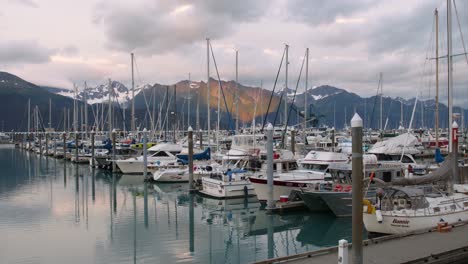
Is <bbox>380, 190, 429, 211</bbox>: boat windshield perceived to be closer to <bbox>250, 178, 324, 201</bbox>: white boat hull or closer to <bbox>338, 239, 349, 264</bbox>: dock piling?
<bbox>250, 178, 324, 201</bbox>: white boat hull

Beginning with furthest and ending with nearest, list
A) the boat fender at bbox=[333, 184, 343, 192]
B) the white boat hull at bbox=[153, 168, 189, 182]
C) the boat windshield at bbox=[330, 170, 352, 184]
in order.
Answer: the white boat hull at bbox=[153, 168, 189, 182] < the boat windshield at bbox=[330, 170, 352, 184] < the boat fender at bbox=[333, 184, 343, 192]

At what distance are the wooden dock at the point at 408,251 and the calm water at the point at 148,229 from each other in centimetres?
465

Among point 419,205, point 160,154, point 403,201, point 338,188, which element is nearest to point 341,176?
point 338,188

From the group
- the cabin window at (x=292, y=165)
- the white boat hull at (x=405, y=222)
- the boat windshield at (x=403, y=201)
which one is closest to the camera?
the white boat hull at (x=405, y=222)

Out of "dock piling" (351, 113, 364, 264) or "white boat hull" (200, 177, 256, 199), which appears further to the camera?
"white boat hull" (200, 177, 256, 199)

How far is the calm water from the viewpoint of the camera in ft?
55.9

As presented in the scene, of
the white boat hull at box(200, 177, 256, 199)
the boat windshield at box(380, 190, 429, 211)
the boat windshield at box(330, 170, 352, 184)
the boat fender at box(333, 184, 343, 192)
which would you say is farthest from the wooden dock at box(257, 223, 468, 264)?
the white boat hull at box(200, 177, 256, 199)

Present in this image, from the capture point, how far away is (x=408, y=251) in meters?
12.5

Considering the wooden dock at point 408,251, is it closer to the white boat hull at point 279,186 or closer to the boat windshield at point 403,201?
the boat windshield at point 403,201

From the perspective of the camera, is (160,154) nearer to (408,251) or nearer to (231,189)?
(231,189)

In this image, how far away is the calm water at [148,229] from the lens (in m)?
17.0

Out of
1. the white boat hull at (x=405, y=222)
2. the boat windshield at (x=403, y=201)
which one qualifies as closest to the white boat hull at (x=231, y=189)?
the boat windshield at (x=403, y=201)

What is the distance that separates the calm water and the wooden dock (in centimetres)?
465

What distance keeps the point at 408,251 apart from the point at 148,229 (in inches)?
510
